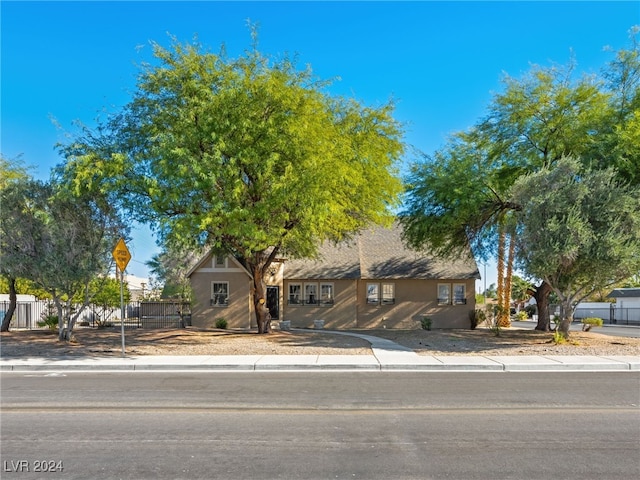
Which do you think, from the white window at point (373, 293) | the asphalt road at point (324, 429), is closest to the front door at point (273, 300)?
the white window at point (373, 293)

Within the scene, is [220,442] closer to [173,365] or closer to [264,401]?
[264,401]

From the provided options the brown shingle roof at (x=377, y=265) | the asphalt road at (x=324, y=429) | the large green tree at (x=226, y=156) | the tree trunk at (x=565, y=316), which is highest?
the large green tree at (x=226, y=156)

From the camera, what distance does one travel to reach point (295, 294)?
31.1 meters

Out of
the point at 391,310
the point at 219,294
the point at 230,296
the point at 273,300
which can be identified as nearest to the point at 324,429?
the point at 230,296

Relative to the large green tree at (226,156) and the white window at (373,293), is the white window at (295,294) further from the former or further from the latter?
the large green tree at (226,156)

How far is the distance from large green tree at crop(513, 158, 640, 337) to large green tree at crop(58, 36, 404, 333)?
20.0 feet

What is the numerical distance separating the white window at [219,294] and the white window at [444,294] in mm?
12276

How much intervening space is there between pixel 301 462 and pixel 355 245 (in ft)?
89.4

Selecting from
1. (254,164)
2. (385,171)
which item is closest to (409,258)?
(385,171)

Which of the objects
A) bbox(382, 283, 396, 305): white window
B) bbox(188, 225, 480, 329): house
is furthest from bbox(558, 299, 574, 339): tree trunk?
bbox(382, 283, 396, 305): white window

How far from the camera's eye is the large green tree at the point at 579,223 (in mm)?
16609

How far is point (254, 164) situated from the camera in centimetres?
1762

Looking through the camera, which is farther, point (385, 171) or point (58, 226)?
point (385, 171)

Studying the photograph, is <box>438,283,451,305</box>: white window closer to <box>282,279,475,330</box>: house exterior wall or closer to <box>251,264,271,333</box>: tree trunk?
<box>282,279,475,330</box>: house exterior wall
